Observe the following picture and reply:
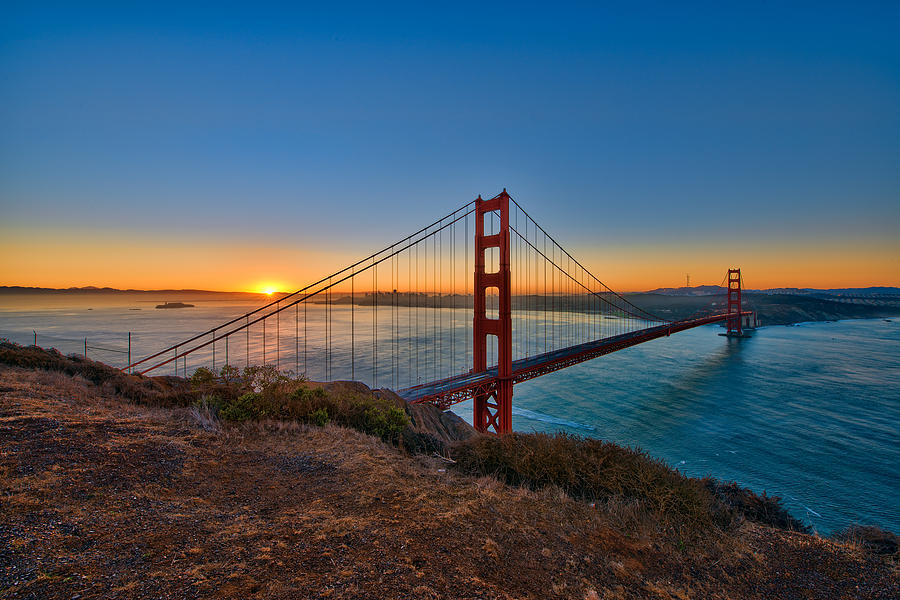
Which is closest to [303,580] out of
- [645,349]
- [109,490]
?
[109,490]

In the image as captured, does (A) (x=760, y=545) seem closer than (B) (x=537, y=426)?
Yes

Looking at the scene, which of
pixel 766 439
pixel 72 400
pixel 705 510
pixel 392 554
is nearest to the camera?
pixel 392 554

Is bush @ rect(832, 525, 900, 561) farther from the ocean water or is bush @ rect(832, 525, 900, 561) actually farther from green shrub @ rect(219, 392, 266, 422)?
green shrub @ rect(219, 392, 266, 422)

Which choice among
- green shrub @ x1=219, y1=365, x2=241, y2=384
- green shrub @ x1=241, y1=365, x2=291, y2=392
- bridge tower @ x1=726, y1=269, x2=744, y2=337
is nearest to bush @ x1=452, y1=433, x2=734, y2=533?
green shrub @ x1=241, y1=365, x2=291, y2=392

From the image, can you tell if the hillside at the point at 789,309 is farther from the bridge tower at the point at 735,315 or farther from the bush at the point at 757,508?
the bush at the point at 757,508

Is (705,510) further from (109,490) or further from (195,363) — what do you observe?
(195,363)

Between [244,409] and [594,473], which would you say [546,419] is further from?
Answer: [244,409]

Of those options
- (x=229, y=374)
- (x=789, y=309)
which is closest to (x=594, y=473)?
(x=229, y=374)
